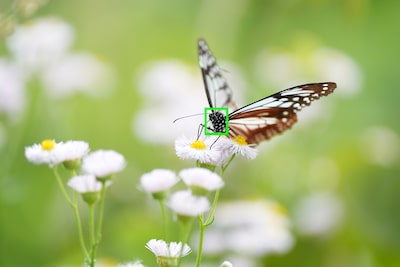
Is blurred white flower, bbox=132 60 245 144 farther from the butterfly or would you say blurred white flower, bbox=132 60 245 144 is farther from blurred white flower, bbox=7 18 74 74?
the butterfly

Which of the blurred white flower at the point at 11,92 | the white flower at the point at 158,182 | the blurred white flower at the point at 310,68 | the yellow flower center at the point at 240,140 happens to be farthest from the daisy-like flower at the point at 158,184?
the blurred white flower at the point at 310,68

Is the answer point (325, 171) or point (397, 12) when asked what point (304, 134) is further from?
point (397, 12)

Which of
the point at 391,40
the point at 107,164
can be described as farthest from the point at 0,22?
the point at 391,40

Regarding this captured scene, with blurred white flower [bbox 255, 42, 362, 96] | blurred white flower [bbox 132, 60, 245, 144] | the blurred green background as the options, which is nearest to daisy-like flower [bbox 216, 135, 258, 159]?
the blurred green background

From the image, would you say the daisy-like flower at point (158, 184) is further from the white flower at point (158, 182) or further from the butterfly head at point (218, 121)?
the butterfly head at point (218, 121)

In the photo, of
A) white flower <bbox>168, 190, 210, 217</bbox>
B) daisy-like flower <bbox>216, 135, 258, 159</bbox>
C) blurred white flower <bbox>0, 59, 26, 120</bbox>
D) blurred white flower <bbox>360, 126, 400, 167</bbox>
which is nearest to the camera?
white flower <bbox>168, 190, 210, 217</bbox>

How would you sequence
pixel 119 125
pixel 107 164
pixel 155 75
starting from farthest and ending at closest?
pixel 119 125 < pixel 155 75 < pixel 107 164

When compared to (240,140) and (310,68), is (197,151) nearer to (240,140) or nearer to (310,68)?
(240,140)
